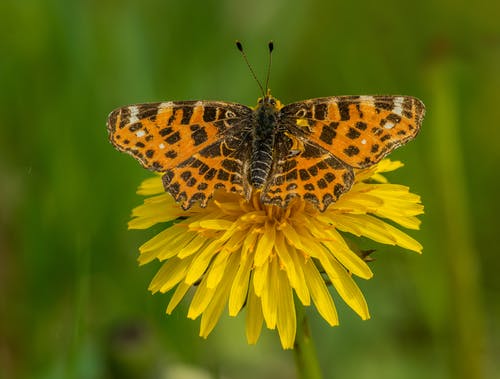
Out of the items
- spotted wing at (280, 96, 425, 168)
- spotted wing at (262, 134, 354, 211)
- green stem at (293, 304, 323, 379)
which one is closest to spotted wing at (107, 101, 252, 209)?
spotted wing at (262, 134, 354, 211)

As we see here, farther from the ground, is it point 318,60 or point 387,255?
point 318,60

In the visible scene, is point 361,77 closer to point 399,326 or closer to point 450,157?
point 450,157

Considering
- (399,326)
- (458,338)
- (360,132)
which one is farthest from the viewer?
(399,326)

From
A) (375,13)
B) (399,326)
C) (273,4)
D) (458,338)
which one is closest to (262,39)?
(273,4)

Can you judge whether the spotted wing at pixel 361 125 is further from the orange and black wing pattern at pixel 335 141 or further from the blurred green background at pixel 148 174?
the blurred green background at pixel 148 174

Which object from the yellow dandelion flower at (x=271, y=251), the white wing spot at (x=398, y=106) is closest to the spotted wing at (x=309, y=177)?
the yellow dandelion flower at (x=271, y=251)

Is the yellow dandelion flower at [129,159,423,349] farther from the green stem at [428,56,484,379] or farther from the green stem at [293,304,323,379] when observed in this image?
the green stem at [428,56,484,379]
